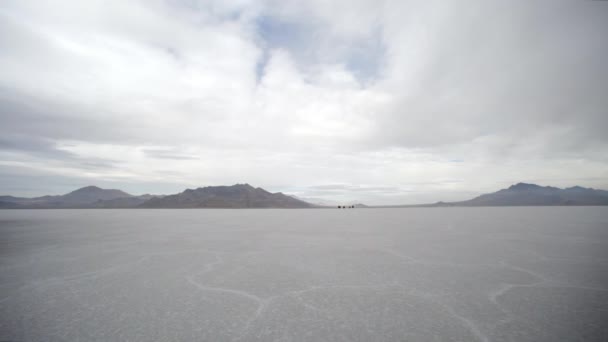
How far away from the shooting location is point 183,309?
22.5 feet

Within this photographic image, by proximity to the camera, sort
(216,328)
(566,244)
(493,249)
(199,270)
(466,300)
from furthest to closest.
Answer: (566,244) < (493,249) < (199,270) < (466,300) < (216,328)

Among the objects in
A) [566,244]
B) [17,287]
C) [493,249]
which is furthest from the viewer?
[566,244]

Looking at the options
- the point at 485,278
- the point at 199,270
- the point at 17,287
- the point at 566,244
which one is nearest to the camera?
the point at 17,287

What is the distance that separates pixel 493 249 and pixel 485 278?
756 centimetres

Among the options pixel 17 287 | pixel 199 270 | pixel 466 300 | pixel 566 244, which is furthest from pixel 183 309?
pixel 566 244

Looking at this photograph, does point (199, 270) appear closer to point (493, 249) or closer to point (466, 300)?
point (466, 300)

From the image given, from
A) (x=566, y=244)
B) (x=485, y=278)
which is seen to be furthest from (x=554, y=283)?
(x=566, y=244)

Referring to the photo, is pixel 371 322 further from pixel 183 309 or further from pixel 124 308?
pixel 124 308

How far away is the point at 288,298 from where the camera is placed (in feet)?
25.4

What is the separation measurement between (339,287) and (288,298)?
5.91ft

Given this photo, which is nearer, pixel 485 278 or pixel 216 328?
pixel 216 328

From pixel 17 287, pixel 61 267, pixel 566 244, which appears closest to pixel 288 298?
pixel 17 287

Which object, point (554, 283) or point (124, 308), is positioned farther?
point (554, 283)

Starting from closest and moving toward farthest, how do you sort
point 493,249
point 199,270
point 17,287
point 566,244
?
point 17,287, point 199,270, point 493,249, point 566,244
